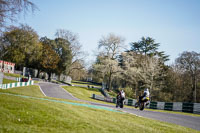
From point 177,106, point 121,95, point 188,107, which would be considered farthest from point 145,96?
point 177,106

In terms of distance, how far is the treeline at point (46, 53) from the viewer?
61062 mm

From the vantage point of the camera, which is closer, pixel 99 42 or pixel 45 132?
pixel 45 132

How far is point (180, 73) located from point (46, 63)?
39727 millimetres

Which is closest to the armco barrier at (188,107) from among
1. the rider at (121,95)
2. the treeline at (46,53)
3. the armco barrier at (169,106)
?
the armco barrier at (169,106)

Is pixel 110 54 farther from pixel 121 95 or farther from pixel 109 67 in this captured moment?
pixel 121 95

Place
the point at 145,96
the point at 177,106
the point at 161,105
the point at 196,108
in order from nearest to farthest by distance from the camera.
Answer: the point at 145,96 < the point at 196,108 < the point at 177,106 < the point at 161,105

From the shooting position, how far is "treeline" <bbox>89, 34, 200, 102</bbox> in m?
45.1

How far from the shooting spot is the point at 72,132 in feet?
21.5

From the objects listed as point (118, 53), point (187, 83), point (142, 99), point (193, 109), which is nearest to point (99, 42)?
point (118, 53)

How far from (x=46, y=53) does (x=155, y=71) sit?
114 feet

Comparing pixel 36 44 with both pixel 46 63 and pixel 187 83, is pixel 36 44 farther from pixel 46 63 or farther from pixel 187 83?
pixel 187 83

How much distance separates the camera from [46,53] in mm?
63062

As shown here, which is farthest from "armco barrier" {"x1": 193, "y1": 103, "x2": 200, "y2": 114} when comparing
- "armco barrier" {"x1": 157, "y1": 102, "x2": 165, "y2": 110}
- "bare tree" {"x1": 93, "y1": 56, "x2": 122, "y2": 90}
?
"bare tree" {"x1": 93, "y1": 56, "x2": 122, "y2": 90}

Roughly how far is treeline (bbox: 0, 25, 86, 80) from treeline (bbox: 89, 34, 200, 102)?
8.72 m
